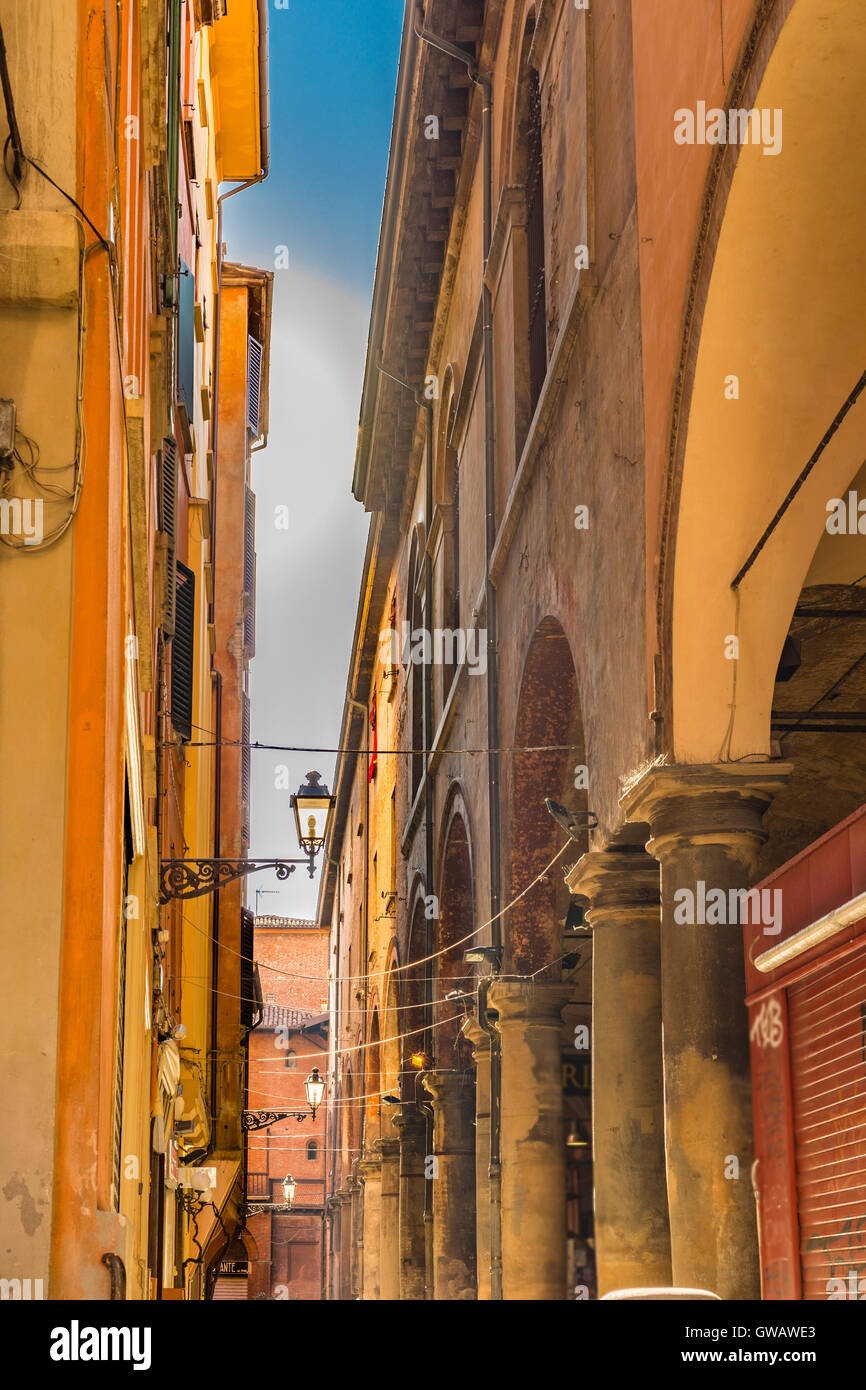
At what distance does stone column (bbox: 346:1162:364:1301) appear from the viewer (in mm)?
34875

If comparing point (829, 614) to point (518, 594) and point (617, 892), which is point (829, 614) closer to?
point (617, 892)

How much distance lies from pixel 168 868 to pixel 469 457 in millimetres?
6044

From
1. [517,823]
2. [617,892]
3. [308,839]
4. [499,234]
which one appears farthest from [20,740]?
[499,234]

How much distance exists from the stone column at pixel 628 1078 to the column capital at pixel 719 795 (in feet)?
4.77

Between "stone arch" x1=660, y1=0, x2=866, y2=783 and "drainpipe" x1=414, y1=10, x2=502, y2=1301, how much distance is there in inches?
178

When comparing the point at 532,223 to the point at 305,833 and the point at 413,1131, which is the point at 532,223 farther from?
the point at 413,1131

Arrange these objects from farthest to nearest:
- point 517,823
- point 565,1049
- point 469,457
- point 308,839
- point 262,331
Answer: point 262,331 < point 469,457 < point 565,1049 < point 308,839 < point 517,823

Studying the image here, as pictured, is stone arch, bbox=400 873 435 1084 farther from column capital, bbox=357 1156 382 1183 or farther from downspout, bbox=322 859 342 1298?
downspout, bbox=322 859 342 1298

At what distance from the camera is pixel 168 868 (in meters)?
13.2

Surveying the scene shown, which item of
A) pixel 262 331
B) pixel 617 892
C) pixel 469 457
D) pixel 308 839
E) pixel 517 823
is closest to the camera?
pixel 617 892

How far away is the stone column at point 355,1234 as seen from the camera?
114ft

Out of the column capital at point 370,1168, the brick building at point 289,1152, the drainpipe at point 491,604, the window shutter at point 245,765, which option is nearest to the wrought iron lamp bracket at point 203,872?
the drainpipe at point 491,604

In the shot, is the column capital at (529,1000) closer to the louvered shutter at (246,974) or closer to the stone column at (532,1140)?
the stone column at (532,1140)

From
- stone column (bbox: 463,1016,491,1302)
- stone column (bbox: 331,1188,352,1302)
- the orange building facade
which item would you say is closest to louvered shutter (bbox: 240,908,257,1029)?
stone column (bbox: 463,1016,491,1302)
